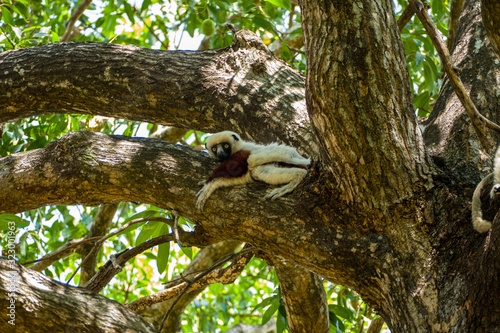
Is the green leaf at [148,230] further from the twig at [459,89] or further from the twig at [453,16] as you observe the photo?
the twig at [453,16]

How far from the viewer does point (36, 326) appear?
8.36ft

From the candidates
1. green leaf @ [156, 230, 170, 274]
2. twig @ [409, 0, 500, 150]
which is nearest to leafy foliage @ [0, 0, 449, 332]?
green leaf @ [156, 230, 170, 274]

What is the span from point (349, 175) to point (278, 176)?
688mm

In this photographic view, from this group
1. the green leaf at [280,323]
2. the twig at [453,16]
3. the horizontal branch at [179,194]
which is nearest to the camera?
the horizontal branch at [179,194]

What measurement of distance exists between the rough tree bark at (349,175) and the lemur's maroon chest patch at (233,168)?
0.13 meters

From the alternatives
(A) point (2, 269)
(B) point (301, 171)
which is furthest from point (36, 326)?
(B) point (301, 171)

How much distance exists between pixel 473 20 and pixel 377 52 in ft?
6.41

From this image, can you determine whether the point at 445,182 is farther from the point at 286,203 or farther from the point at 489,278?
the point at 286,203

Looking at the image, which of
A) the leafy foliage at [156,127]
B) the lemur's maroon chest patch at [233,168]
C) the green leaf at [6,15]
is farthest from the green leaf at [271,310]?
the green leaf at [6,15]

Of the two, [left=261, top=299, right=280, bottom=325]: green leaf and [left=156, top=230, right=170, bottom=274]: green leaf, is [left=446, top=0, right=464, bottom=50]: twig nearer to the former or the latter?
[left=261, top=299, right=280, bottom=325]: green leaf

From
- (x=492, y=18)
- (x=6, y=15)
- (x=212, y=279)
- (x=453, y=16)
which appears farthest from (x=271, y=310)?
(x=6, y=15)

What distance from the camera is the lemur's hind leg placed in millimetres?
2773

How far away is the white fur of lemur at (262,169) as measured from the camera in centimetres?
287

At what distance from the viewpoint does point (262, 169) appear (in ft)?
10.6
